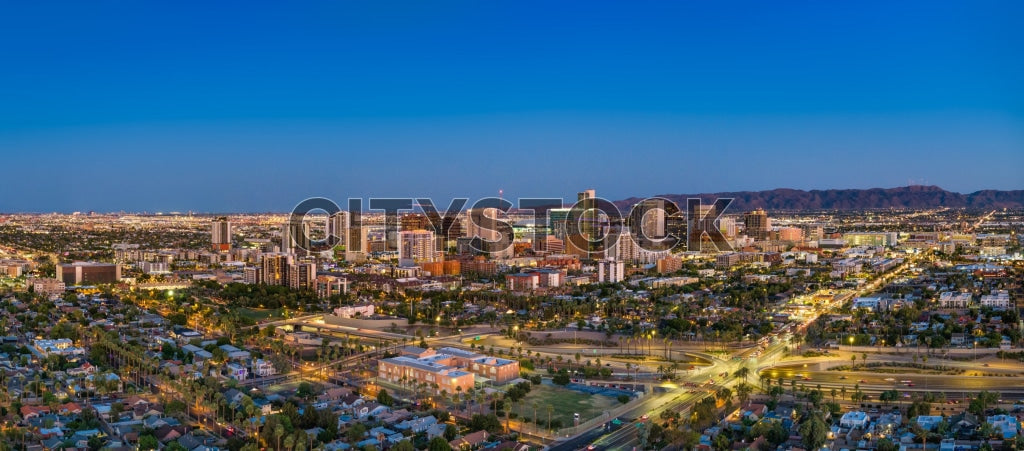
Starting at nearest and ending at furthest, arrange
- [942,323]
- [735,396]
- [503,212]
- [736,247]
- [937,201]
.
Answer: [735,396], [942,323], [736,247], [503,212], [937,201]

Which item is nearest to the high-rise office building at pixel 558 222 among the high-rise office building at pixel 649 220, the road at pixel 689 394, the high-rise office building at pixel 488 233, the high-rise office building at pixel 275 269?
the high-rise office building at pixel 488 233

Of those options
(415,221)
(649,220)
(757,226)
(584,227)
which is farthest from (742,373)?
(757,226)

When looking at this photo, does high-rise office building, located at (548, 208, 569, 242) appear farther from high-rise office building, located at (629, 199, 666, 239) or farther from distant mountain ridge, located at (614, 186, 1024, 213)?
distant mountain ridge, located at (614, 186, 1024, 213)

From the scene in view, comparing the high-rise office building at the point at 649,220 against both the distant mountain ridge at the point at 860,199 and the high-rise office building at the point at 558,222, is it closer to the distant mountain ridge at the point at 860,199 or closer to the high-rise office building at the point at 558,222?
the high-rise office building at the point at 558,222

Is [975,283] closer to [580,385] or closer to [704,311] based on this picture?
[704,311]

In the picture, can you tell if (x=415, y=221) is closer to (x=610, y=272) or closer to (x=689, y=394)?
(x=610, y=272)

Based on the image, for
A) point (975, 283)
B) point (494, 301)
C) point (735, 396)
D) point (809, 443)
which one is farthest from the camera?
point (975, 283)


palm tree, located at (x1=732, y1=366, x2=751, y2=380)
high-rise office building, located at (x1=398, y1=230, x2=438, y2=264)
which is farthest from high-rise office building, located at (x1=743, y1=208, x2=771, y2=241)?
palm tree, located at (x1=732, y1=366, x2=751, y2=380)

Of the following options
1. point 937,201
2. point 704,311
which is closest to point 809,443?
point 704,311
